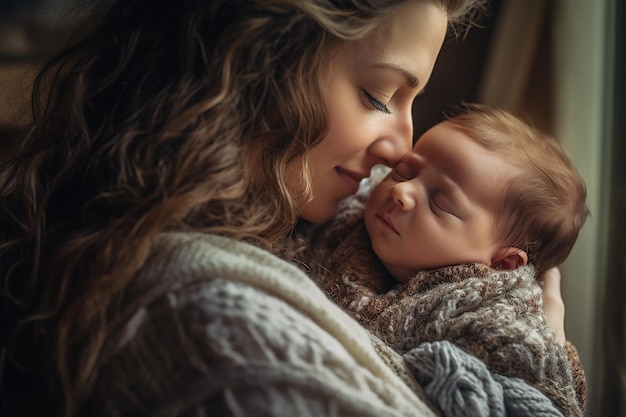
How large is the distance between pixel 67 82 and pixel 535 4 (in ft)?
4.91

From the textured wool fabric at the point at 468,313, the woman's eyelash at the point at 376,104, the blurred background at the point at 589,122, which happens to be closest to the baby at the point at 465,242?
the textured wool fabric at the point at 468,313

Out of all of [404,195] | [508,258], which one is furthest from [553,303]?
[404,195]

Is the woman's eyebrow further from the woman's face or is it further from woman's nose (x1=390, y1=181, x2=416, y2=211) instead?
woman's nose (x1=390, y1=181, x2=416, y2=211)

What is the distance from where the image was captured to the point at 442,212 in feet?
3.87

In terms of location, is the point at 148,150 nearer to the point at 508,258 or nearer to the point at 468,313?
the point at 468,313

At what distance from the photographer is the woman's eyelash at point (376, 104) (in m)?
1.07

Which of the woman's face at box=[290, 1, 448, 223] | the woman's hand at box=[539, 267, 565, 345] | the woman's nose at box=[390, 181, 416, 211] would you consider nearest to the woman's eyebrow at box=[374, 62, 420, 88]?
the woman's face at box=[290, 1, 448, 223]

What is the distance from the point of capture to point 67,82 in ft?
3.32

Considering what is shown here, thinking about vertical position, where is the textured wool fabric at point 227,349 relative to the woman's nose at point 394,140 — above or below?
below

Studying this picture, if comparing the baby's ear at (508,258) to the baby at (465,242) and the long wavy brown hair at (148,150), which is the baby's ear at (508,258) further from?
the long wavy brown hair at (148,150)

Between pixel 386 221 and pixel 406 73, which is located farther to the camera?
pixel 386 221

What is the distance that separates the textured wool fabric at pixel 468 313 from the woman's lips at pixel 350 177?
0.12 m

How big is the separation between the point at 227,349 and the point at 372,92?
0.50 metres

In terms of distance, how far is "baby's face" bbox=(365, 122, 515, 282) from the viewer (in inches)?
46.0
